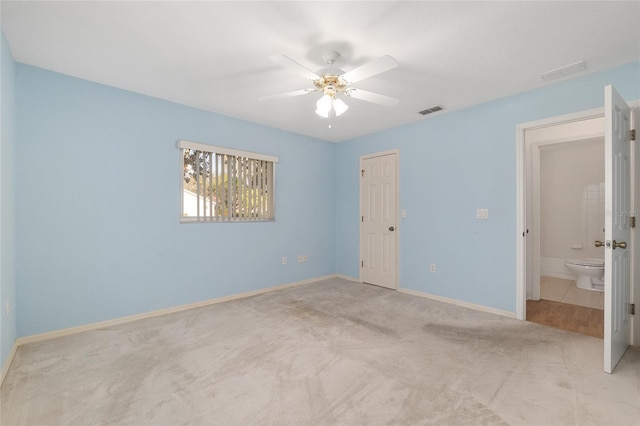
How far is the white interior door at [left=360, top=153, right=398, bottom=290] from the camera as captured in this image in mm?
4359

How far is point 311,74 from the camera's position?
2.17m

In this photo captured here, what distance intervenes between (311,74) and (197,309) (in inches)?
114

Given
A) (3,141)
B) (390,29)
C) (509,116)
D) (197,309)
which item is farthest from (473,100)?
(3,141)

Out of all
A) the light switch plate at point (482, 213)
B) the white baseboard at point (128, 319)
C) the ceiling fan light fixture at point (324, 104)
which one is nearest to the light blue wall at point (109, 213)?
the white baseboard at point (128, 319)

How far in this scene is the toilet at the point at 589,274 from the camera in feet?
13.4

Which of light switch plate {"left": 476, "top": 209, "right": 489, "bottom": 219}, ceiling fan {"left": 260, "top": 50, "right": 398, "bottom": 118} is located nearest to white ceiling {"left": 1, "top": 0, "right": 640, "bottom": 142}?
ceiling fan {"left": 260, "top": 50, "right": 398, "bottom": 118}

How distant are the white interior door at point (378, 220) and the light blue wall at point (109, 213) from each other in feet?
5.58

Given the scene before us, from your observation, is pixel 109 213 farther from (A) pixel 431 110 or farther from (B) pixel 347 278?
(A) pixel 431 110

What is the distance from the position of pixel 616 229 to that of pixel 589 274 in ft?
9.10

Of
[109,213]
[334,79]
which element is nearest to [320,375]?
[334,79]

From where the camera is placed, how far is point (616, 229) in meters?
2.12

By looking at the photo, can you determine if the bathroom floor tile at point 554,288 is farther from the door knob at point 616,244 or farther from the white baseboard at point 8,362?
the white baseboard at point 8,362

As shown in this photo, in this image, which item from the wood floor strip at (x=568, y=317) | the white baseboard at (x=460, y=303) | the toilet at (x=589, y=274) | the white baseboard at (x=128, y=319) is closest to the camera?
the white baseboard at (x=128, y=319)

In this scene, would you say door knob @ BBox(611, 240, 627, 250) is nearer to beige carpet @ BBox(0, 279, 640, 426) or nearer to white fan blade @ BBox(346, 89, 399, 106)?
beige carpet @ BBox(0, 279, 640, 426)
